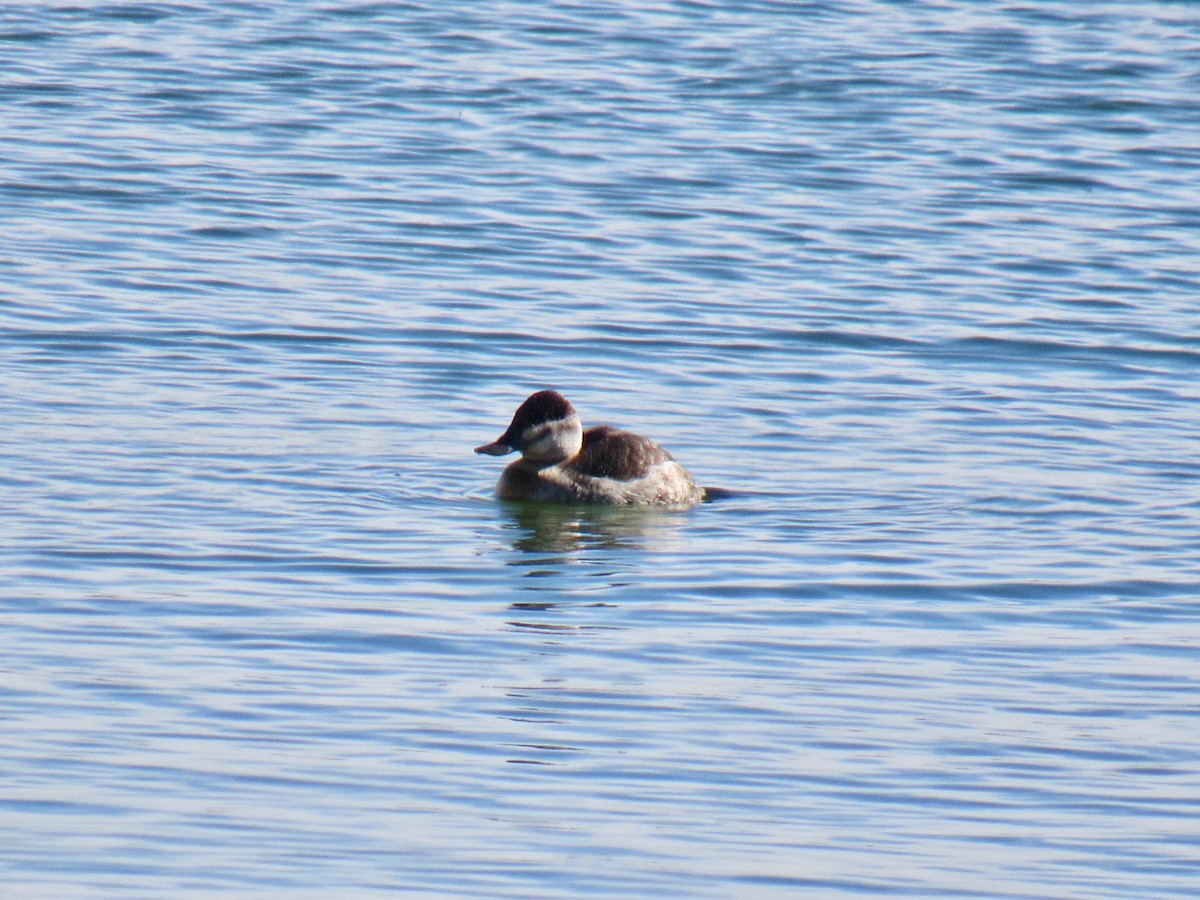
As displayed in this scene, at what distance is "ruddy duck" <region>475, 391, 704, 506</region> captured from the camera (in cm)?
1281

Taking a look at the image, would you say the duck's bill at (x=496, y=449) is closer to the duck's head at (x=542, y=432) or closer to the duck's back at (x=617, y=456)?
the duck's head at (x=542, y=432)

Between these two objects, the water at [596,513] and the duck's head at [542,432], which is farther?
the duck's head at [542,432]

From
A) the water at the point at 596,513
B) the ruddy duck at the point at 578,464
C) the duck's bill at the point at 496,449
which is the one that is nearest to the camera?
the water at the point at 596,513

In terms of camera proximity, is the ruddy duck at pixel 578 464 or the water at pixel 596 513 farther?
the ruddy duck at pixel 578 464

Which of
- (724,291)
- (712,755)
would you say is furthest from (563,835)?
(724,291)

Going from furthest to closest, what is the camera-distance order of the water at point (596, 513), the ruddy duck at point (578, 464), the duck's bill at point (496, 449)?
1. the duck's bill at point (496, 449)
2. the ruddy duck at point (578, 464)
3. the water at point (596, 513)

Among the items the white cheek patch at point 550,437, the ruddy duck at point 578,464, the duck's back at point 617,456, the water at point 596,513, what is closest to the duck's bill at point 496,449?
the ruddy duck at point 578,464

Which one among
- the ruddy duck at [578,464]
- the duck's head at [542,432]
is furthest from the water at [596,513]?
the duck's head at [542,432]

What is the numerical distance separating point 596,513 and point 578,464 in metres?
0.32

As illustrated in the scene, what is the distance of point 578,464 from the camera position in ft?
43.4

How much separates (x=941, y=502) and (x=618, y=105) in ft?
50.1

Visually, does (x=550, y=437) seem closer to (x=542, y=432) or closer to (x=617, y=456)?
(x=542, y=432)

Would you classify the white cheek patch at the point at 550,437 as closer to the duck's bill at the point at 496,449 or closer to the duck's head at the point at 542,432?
the duck's head at the point at 542,432

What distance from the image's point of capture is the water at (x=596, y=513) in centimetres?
738
